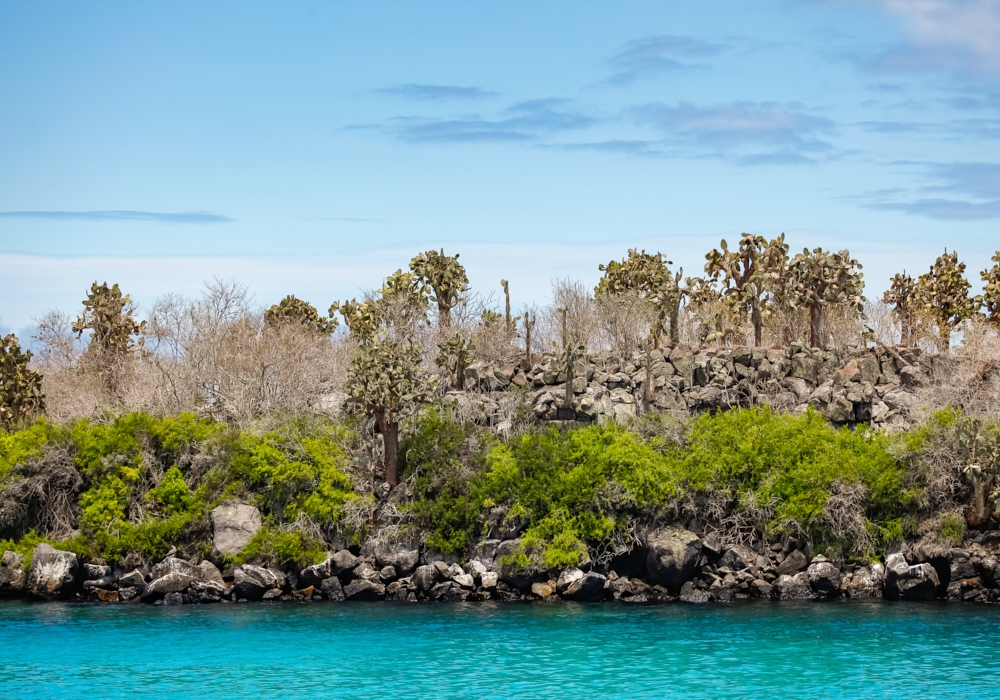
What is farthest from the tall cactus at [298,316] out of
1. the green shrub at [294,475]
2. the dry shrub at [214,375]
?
the green shrub at [294,475]

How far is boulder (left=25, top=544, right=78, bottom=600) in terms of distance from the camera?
42.2m

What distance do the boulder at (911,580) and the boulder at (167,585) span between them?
2447 centimetres

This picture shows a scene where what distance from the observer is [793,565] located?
138ft

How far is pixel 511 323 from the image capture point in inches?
2404

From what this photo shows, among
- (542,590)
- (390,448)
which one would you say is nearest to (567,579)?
(542,590)

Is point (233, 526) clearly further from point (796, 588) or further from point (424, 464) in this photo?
point (796, 588)

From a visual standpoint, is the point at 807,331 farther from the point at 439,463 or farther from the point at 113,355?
the point at 113,355

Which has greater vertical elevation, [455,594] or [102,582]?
[102,582]

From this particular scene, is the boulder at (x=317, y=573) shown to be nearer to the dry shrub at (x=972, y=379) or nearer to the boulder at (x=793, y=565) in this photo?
the boulder at (x=793, y=565)

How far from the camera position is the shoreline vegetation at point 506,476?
42.1 metres

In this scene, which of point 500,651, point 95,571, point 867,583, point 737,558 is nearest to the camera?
point 500,651

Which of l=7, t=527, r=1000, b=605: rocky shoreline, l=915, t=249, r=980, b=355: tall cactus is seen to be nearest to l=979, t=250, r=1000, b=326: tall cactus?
l=915, t=249, r=980, b=355: tall cactus

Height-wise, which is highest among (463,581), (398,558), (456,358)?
(456,358)

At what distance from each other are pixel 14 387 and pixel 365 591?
66.1 ft
